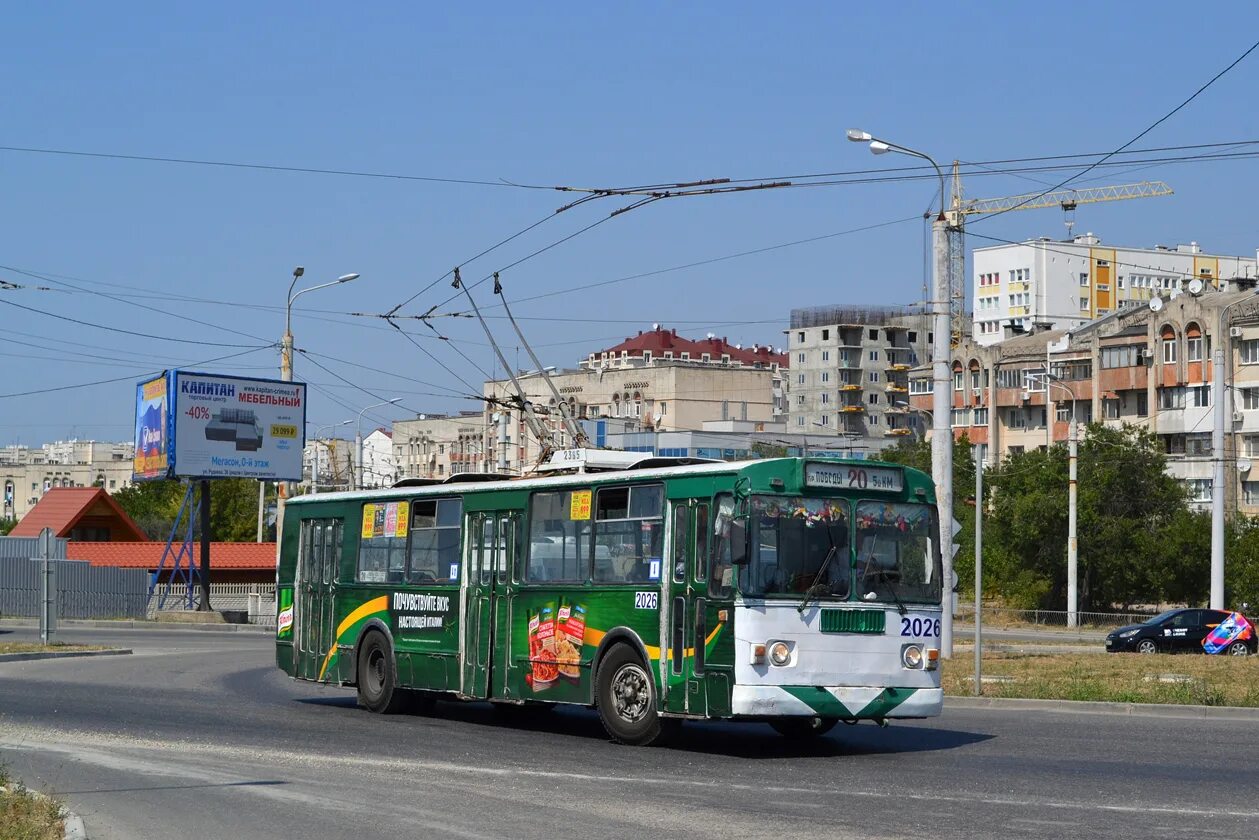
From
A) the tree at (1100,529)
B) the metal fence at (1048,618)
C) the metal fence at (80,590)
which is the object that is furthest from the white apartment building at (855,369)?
the metal fence at (80,590)

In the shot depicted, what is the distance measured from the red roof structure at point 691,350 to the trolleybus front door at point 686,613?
162 m

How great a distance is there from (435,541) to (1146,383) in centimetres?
7658

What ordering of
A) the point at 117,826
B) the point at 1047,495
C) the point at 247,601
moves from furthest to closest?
the point at 1047,495, the point at 247,601, the point at 117,826

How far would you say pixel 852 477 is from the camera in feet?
51.6

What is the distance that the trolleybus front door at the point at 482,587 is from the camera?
60.2ft

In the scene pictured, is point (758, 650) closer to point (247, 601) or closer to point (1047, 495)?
point (247, 601)

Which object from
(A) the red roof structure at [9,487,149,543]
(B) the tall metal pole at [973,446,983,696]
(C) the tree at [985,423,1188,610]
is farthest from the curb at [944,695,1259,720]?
(A) the red roof structure at [9,487,149,543]

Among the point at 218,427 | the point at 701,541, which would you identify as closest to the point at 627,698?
the point at 701,541

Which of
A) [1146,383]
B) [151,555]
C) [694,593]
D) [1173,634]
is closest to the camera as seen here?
[694,593]

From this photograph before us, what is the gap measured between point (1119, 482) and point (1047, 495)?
178 inches

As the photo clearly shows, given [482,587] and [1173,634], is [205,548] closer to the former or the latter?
[1173,634]

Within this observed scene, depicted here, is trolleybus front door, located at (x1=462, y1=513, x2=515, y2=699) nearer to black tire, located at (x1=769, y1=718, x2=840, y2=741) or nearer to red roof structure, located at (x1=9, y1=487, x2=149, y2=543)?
black tire, located at (x1=769, y1=718, x2=840, y2=741)

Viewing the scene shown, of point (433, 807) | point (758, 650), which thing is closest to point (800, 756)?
point (758, 650)

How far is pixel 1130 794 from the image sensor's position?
12219mm
